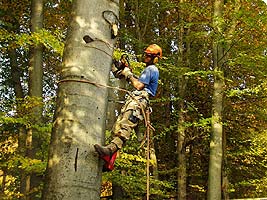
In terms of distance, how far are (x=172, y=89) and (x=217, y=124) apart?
5352 millimetres

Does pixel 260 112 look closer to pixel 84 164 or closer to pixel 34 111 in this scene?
pixel 34 111

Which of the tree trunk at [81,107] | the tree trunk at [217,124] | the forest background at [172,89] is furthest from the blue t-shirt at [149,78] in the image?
the tree trunk at [217,124]

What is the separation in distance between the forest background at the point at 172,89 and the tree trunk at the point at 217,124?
0.30 feet

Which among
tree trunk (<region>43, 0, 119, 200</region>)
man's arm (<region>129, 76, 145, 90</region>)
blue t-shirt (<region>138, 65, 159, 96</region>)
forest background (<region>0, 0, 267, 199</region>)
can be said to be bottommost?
tree trunk (<region>43, 0, 119, 200</region>)

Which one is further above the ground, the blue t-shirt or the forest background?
the forest background

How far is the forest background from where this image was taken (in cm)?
916

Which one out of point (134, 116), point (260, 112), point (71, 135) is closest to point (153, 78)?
point (134, 116)

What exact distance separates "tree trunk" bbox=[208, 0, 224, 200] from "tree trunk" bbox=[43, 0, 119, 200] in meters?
8.33

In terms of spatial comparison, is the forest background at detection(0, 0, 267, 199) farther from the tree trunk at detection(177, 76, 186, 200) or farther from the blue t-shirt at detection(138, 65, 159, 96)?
the blue t-shirt at detection(138, 65, 159, 96)

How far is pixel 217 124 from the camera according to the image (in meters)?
11.7

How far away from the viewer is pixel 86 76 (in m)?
2.59

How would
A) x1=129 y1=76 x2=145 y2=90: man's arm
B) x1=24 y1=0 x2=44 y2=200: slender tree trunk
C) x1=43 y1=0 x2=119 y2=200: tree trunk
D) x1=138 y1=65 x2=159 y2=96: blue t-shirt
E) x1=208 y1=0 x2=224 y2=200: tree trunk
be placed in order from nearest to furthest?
x1=43 y1=0 x2=119 y2=200: tree trunk → x1=129 y1=76 x2=145 y2=90: man's arm → x1=138 y1=65 x2=159 y2=96: blue t-shirt → x1=24 y1=0 x2=44 y2=200: slender tree trunk → x1=208 y1=0 x2=224 y2=200: tree trunk

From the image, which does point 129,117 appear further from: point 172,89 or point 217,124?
point 172,89

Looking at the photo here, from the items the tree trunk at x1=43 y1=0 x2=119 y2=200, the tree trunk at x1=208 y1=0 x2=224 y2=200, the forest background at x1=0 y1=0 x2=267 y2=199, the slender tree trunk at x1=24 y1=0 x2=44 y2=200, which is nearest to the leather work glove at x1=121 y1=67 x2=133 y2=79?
the tree trunk at x1=43 y1=0 x2=119 y2=200
